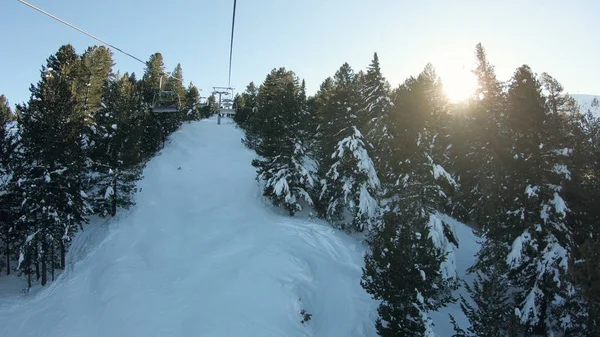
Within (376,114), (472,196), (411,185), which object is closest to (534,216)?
(411,185)

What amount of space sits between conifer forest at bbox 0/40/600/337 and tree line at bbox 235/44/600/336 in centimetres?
8

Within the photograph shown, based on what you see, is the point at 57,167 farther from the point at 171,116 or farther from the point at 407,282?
the point at 171,116

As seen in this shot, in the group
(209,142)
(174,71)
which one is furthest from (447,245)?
(174,71)

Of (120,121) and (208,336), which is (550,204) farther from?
(120,121)

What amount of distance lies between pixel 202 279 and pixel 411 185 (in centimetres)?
1313

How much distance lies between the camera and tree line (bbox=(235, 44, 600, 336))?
12484 millimetres

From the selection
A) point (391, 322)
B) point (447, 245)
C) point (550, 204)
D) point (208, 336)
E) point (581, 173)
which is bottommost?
point (208, 336)

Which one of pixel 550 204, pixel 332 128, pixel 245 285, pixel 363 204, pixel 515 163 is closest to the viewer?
pixel 550 204

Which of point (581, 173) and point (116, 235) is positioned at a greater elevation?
point (581, 173)

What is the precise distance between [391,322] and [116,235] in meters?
21.8

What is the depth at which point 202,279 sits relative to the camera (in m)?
19.4

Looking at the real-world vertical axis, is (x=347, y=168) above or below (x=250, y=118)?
below

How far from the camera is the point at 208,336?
50.3 ft

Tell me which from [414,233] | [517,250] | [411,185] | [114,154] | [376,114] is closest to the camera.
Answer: [414,233]
